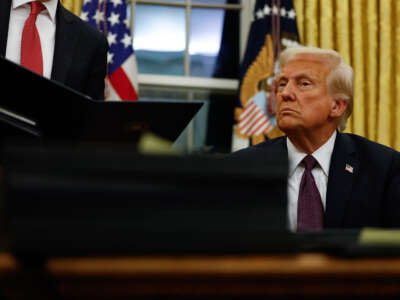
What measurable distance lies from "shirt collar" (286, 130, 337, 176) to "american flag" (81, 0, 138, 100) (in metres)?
1.51

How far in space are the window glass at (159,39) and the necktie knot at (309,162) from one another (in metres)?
1.90

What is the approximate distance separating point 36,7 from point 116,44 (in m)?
1.23

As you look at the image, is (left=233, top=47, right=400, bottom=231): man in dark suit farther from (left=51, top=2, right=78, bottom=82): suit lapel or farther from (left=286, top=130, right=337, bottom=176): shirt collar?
(left=51, top=2, right=78, bottom=82): suit lapel

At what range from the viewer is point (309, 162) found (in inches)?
76.7

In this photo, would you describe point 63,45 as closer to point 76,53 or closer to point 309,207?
point 76,53

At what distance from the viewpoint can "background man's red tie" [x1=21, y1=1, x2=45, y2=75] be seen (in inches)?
81.7

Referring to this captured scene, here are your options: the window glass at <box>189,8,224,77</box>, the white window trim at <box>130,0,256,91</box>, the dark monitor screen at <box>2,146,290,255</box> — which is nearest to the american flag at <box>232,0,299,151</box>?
the white window trim at <box>130,0,256,91</box>

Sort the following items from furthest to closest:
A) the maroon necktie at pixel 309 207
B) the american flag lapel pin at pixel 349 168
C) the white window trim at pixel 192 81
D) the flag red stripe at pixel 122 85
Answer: the white window trim at pixel 192 81 < the flag red stripe at pixel 122 85 < the american flag lapel pin at pixel 349 168 < the maroon necktie at pixel 309 207

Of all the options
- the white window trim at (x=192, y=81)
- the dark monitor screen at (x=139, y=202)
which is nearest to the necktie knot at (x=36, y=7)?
the white window trim at (x=192, y=81)

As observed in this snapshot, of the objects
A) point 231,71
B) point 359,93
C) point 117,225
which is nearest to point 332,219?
point 117,225

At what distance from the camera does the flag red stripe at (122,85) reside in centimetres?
333

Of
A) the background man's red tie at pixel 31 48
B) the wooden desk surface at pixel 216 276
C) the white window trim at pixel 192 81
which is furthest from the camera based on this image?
the white window trim at pixel 192 81

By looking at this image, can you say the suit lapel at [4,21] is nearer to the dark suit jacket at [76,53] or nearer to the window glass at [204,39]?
the dark suit jacket at [76,53]

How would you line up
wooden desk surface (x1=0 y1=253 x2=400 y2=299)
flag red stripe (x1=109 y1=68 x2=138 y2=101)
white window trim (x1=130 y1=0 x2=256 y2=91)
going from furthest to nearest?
white window trim (x1=130 y1=0 x2=256 y2=91) < flag red stripe (x1=109 y1=68 x2=138 y2=101) < wooden desk surface (x1=0 y1=253 x2=400 y2=299)
